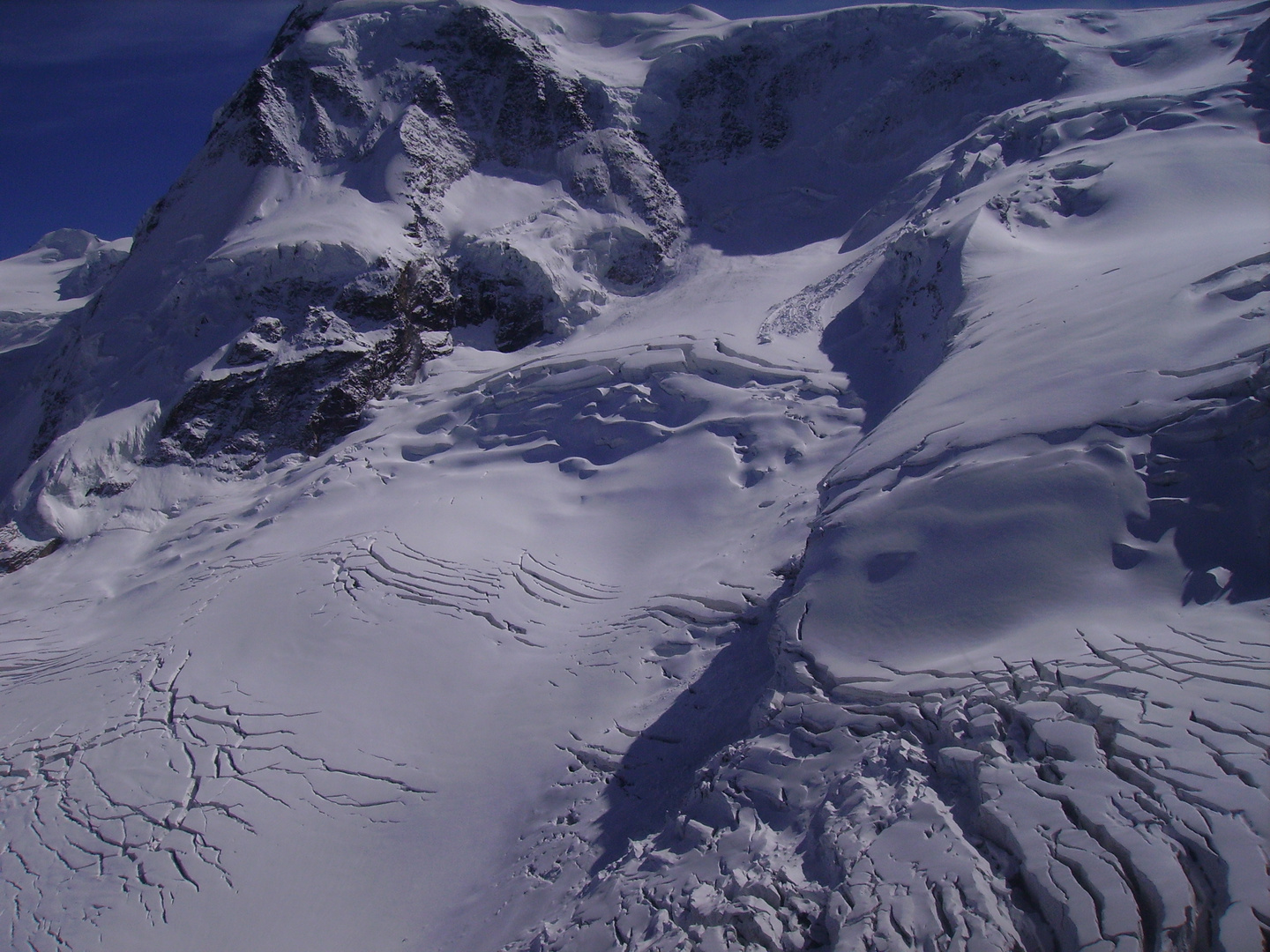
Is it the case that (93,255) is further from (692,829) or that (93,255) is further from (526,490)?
(692,829)

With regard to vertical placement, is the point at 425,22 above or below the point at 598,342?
above

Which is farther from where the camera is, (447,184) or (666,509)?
(447,184)

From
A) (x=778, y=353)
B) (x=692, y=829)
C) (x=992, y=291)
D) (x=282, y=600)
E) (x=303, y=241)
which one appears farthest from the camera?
(x=303, y=241)

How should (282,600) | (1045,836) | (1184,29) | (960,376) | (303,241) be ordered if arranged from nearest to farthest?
(1045,836) → (960,376) → (282,600) → (303,241) → (1184,29)

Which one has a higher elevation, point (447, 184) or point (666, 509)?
point (447, 184)

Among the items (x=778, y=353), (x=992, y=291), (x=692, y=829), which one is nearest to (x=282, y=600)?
(x=692, y=829)

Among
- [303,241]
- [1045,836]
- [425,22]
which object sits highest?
[425,22]

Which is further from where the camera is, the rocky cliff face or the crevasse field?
the rocky cliff face

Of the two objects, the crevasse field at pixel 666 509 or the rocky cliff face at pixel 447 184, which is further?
the rocky cliff face at pixel 447 184
